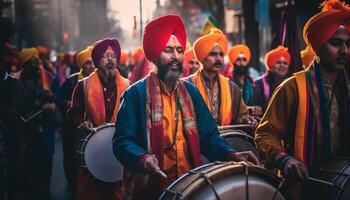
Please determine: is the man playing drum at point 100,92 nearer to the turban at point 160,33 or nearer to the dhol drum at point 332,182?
the turban at point 160,33

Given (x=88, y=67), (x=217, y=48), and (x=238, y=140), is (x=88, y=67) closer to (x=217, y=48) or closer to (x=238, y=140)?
(x=217, y=48)

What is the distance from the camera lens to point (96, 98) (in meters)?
8.21

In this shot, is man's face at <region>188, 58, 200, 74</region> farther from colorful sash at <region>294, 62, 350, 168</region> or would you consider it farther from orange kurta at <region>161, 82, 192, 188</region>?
colorful sash at <region>294, 62, 350, 168</region>

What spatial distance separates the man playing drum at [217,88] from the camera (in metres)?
7.83

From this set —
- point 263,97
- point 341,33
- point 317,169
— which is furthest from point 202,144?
point 263,97

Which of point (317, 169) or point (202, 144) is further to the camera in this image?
point (202, 144)

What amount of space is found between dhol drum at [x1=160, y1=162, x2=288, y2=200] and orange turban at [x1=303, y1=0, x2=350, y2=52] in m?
1.30

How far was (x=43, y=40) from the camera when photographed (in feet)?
229

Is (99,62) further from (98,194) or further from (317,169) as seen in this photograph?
(317,169)

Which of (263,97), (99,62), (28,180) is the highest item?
(99,62)

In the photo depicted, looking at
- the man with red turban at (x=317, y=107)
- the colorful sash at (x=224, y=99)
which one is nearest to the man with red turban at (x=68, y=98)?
the colorful sash at (x=224, y=99)

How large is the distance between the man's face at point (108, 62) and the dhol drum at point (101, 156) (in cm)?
133

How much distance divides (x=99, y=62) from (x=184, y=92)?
339 centimetres

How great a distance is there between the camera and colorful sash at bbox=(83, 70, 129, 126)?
809 centimetres
